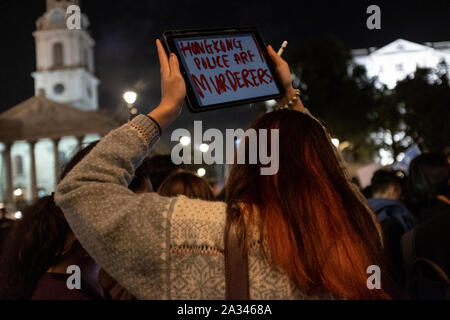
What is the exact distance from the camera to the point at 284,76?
2.12 metres

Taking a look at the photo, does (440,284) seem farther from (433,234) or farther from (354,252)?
(354,252)

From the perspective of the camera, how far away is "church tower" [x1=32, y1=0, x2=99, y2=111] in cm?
7394

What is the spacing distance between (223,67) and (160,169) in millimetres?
3930

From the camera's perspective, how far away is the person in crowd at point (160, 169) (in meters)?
5.71

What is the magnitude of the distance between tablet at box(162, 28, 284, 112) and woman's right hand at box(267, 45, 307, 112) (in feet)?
0.08

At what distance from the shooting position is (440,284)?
3.16 m

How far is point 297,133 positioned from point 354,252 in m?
0.48

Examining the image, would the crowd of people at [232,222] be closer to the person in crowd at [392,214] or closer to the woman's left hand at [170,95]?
the woman's left hand at [170,95]

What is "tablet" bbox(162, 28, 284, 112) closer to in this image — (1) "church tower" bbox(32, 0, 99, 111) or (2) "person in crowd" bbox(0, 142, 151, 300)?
(2) "person in crowd" bbox(0, 142, 151, 300)

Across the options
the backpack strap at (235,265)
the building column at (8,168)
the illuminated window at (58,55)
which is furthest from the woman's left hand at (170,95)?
the illuminated window at (58,55)

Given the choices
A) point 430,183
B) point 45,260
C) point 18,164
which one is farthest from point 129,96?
point 18,164

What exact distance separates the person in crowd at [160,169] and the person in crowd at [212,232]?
4.05 meters

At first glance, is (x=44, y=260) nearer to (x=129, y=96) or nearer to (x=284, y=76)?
(x=284, y=76)
